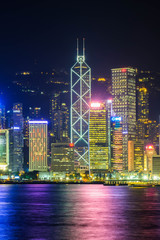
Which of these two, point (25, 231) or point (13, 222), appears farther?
point (13, 222)

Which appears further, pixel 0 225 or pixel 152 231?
pixel 0 225

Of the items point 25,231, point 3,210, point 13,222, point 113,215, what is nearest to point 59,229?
point 25,231

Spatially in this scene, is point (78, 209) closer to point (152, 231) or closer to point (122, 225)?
point (122, 225)

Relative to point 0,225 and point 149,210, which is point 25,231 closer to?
point 0,225

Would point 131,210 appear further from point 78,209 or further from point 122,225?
point 122,225

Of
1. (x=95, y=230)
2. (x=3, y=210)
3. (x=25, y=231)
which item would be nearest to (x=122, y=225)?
(x=95, y=230)

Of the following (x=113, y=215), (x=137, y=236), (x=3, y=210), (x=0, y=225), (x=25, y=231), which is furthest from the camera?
(x=3, y=210)

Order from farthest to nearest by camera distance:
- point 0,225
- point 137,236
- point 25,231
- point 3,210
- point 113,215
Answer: point 3,210 < point 113,215 < point 0,225 < point 25,231 < point 137,236

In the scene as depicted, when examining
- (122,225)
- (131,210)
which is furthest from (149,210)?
(122,225)
